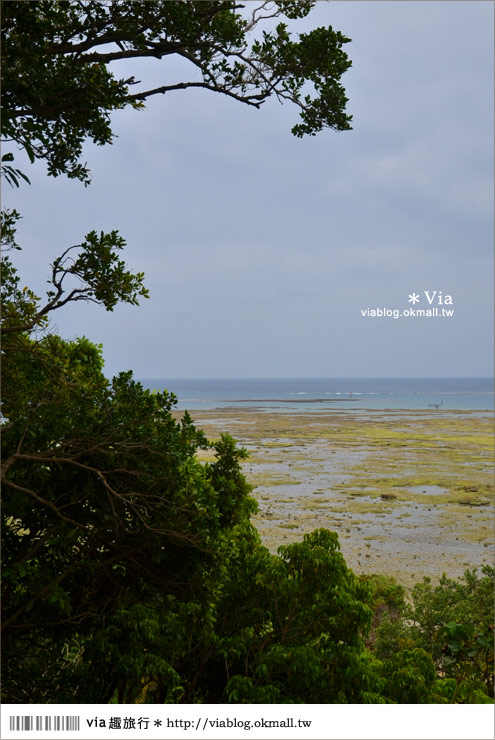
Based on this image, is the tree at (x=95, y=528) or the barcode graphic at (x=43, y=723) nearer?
the barcode graphic at (x=43, y=723)

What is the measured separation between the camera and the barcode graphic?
395 cm

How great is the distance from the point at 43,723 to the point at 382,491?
27.9 metres

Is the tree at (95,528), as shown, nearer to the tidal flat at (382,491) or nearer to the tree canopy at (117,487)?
the tree canopy at (117,487)

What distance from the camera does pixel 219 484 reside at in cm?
616

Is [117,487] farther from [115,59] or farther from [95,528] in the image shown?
[115,59]

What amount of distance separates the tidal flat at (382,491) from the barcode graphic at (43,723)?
15104 millimetres

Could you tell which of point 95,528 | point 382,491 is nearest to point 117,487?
point 95,528

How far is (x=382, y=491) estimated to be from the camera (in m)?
29.9

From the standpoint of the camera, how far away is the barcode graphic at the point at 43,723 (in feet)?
13.0

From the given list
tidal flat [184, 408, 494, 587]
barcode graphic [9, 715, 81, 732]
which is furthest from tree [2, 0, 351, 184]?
tidal flat [184, 408, 494, 587]

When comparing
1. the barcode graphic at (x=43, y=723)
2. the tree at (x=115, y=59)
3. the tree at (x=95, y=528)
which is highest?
the tree at (x=115, y=59)

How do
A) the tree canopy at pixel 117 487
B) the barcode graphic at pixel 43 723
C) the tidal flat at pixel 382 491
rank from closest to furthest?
the barcode graphic at pixel 43 723
the tree canopy at pixel 117 487
the tidal flat at pixel 382 491

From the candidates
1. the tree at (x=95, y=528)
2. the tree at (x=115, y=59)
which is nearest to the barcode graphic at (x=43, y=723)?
the tree at (x=95, y=528)

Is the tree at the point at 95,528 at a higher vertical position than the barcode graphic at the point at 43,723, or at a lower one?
higher
